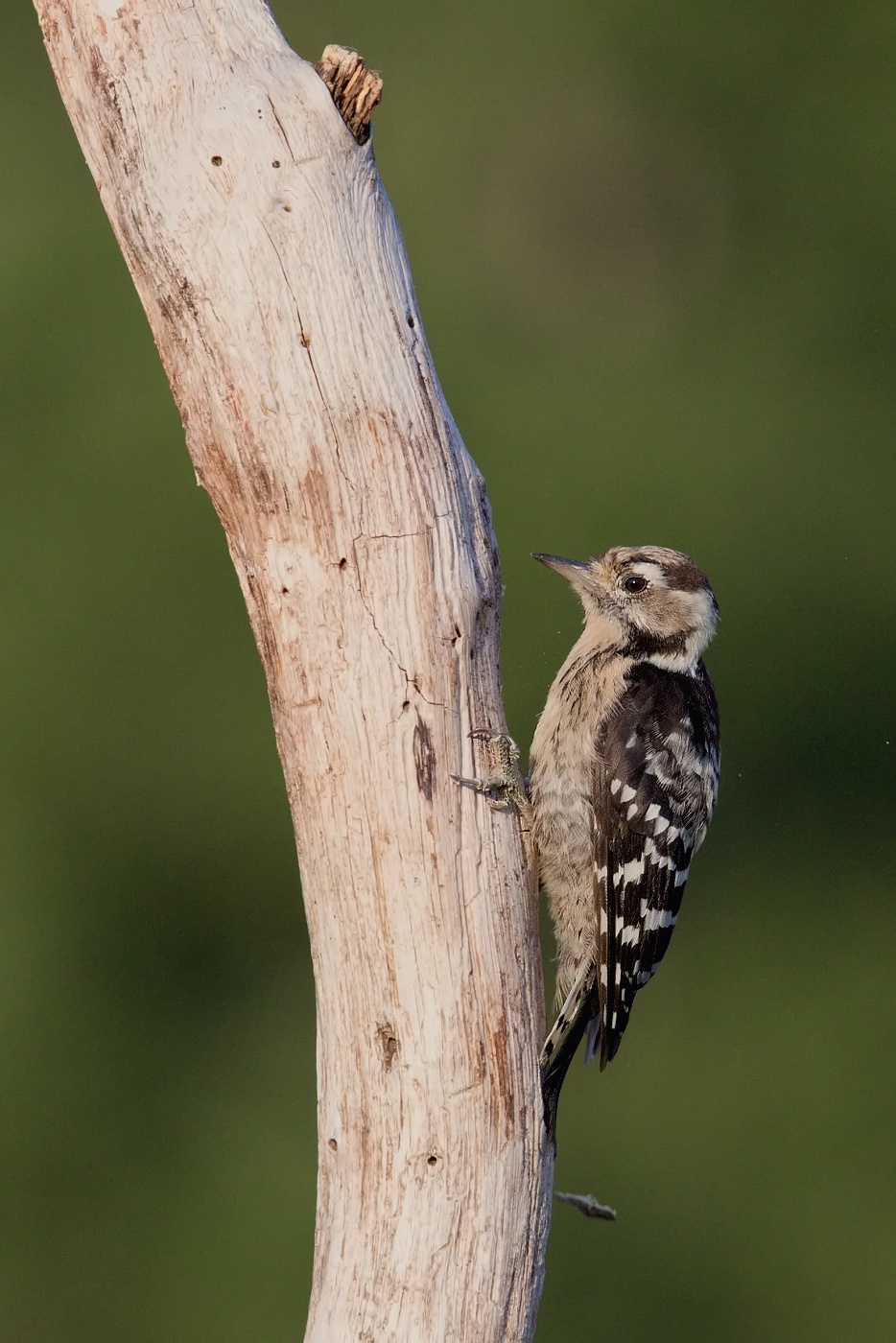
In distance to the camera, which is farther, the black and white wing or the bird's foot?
the black and white wing

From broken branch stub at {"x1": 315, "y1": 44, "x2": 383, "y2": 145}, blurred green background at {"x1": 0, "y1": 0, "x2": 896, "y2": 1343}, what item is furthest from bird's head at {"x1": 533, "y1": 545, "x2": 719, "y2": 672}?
blurred green background at {"x1": 0, "y1": 0, "x2": 896, "y2": 1343}

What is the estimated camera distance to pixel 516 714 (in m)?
7.19

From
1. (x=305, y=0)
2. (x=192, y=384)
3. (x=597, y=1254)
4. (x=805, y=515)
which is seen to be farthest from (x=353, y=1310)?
(x=305, y=0)

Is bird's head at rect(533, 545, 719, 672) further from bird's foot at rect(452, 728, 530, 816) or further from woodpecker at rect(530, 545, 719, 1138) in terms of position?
bird's foot at rect(452, 728, 530, 816)

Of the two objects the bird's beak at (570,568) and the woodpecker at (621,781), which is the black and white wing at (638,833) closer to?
the woodpecker at (621,781)

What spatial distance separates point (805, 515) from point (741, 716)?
4.15 ft

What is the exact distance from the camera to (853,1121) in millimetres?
7938

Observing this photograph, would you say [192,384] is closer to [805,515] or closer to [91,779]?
[91,779]

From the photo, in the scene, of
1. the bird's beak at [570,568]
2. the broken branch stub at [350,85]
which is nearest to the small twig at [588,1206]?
the bird's beak at [570,568]

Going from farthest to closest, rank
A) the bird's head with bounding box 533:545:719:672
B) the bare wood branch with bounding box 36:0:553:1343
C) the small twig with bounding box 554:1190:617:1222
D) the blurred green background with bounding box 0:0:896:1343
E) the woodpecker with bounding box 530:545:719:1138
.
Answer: the blurred green background with bounding box 0:0:896:1343, the bird's head with bounding box 533:545:719:672, the woodpecker with bounding box 530:545:719:1138, the small twig with bounding box 554:1190:617:1222, the bare wood branch with bounding box 36:0:553:1343

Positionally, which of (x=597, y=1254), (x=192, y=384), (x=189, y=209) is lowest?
(x=597, y=1254)

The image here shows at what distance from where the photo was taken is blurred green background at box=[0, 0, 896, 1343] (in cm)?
781

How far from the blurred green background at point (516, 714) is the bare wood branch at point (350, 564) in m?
4.29

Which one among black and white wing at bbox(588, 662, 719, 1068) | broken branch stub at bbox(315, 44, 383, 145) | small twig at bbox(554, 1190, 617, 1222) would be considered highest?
broken branch stub at bbox(315, 44, 383, 145)
